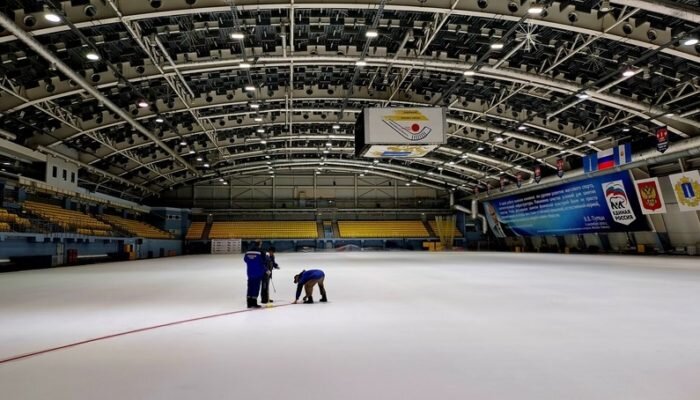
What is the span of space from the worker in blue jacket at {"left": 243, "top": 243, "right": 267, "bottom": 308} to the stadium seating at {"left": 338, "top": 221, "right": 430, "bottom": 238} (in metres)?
39.1

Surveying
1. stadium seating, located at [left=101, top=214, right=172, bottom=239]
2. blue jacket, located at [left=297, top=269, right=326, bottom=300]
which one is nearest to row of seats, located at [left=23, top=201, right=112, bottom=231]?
stadium seating, located at [left=101, top=214, right=172, bottom=239]

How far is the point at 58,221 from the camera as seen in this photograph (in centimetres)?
2320

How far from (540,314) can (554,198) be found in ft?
91.0

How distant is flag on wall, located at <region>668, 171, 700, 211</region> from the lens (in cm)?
2153

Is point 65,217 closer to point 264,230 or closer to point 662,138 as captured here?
point 264,230

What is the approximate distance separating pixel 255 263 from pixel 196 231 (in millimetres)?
40575

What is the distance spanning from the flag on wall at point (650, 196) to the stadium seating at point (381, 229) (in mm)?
24919

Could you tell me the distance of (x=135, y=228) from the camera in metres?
35.0

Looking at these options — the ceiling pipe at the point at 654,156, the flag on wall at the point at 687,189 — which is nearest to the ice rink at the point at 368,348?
the ceiling pipe at the point at 654,156

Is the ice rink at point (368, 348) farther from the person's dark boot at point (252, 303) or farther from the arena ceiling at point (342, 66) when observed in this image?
the arena ceiling at point (342, 66)

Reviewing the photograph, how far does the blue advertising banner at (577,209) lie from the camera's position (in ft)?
84.7

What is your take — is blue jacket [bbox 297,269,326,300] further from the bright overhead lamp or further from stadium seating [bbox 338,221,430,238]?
stadium seating [bbox 338,221,430,238]

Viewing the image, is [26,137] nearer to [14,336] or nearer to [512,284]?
[14,336]

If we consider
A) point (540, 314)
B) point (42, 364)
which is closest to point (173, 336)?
point (42, 364)
